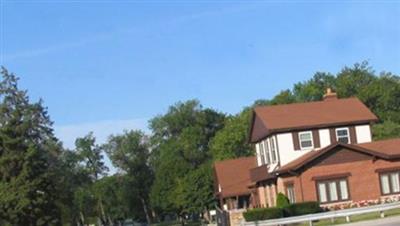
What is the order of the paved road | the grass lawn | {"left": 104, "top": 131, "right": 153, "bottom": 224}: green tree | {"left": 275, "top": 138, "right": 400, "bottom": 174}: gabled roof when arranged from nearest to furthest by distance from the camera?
the paved road, the grass lawn, {"left": 275, "top": 138, "right": 400, "bottom": 174}: gabled roof, {"left": 104, "top": 131, "right": 153, "bottom": 224}: green tree

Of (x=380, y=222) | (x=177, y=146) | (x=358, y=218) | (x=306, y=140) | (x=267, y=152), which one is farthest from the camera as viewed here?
(x=177, y=146)

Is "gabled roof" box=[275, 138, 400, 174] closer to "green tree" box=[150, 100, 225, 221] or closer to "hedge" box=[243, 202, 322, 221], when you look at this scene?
"hedge" box=[243, 202, 322, 221]

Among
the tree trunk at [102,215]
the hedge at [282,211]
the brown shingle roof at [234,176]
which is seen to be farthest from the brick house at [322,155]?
the tree trunk at [102,215]

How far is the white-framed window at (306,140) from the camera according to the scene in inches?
1921

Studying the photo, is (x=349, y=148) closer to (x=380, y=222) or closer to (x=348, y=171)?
(x=348, y=171)

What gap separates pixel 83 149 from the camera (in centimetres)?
13400

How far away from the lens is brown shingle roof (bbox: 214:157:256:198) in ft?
210

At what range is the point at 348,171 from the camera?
149 feet

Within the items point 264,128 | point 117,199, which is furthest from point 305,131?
point 117,199

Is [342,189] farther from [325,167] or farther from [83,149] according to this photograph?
[83,149]

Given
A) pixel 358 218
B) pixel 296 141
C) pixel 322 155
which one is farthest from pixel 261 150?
pixel 358 218

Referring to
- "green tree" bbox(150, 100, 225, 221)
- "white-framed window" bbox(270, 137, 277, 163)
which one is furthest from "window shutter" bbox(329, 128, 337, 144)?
"green tree" bbox(150, 100, 225, 221)

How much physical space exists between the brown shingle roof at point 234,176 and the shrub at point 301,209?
21.7 metres

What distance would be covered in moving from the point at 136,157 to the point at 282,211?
90.0 metres
